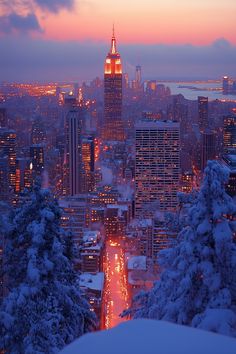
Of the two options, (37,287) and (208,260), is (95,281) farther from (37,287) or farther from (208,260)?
(208,260)

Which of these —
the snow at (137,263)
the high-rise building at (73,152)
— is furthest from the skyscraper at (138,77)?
the snow at (137,263)

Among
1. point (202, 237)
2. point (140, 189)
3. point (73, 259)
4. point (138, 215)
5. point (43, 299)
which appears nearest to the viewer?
point (202, 237)

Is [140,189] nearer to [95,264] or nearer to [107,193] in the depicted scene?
[107,193]

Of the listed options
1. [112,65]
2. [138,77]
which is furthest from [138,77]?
[112,65]

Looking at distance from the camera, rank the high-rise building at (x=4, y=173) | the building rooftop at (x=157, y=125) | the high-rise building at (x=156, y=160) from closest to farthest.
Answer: the high-rise building at (x=4, y=173) < the high-rise building at (x=156, y=160) < the building rooftop at (x=157, y=125)

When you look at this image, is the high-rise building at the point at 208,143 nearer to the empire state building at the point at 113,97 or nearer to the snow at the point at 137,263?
the snow at the point at 137,263

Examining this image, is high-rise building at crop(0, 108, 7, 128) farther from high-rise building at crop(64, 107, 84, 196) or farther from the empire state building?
the empire state building

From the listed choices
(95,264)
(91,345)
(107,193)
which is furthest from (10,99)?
(91,345)
